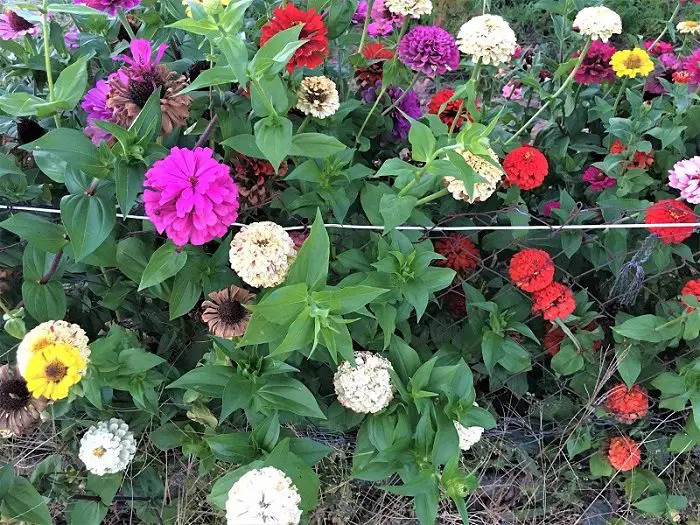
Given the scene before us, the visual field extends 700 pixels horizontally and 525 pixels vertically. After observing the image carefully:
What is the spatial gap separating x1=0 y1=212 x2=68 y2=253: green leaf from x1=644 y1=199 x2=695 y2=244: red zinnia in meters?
1.28

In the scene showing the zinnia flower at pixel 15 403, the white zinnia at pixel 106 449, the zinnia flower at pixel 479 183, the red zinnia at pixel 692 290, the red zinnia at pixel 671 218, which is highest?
the zinnia flower at pixel 479 183

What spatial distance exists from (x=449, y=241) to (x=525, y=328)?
298 millimetres

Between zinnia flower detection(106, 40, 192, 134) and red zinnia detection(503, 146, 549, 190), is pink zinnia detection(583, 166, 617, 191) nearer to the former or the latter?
red zinnia detection(503, 146, 549, 190)

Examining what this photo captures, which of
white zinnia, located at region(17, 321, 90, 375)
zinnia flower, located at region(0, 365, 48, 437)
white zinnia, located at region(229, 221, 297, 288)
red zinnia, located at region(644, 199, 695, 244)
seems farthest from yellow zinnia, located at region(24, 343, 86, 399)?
red zinnia, located at region(644, 199, 695, 244)

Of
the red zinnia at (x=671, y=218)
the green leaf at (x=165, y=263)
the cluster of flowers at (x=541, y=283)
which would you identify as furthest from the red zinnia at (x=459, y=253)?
the green leaf at (x=165, y=263)

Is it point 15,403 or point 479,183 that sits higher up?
point 479,183

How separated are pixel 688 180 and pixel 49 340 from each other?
1339mm

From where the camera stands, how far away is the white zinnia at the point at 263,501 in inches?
34.0

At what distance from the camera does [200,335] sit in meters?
1.46

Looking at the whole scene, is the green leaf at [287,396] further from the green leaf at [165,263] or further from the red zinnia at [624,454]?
the red zinnia at [624,454]

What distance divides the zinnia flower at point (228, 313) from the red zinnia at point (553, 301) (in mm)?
678

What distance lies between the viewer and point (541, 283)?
134 centimetres

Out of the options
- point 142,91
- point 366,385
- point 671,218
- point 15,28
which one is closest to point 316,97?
point 142,91

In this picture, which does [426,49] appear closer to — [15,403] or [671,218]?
[671,218]
